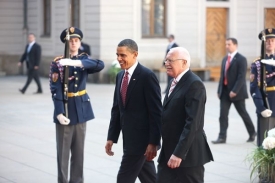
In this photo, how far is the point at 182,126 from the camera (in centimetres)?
742

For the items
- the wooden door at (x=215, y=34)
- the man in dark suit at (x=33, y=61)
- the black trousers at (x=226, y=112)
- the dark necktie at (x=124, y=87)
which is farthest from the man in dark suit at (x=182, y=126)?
the wooden door at (x=215, y=34)

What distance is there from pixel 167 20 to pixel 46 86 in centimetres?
554

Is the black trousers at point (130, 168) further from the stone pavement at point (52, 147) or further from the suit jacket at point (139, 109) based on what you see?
the stone pavement at point (52, 147)

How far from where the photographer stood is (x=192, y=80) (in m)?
7.40

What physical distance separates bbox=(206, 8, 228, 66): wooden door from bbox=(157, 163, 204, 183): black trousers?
23932 mm

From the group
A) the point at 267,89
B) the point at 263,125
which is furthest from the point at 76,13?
the point at 263,125

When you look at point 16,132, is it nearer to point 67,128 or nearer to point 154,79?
point 67,128

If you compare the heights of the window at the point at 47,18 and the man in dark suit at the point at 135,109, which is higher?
the window at the point at 47,18

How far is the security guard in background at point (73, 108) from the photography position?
9.53m

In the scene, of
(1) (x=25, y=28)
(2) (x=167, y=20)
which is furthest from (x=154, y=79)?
(1) (x=25, y=28)

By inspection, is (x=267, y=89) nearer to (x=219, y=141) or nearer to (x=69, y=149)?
(x=219, y=141)

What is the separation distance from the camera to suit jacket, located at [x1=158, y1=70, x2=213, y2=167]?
23.7 ft

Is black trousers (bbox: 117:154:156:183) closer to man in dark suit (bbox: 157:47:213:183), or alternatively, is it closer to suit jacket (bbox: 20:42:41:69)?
man in dark suit (bbox: 157:47:213:183)

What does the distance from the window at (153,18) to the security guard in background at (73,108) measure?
1981 cm
